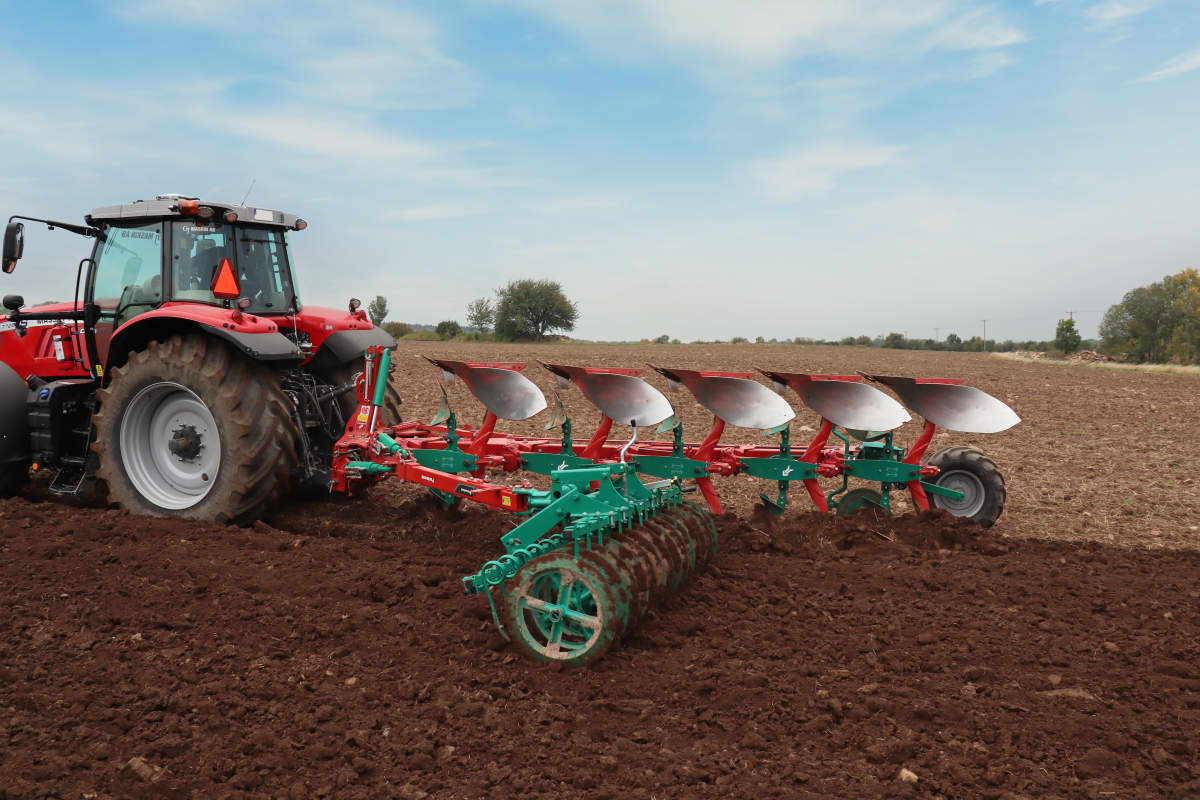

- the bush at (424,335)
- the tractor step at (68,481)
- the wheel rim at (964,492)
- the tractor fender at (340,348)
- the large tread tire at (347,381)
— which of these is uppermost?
the bush at (424,335)

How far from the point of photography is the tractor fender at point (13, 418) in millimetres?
6348

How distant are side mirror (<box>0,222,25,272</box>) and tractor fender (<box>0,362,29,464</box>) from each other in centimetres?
98

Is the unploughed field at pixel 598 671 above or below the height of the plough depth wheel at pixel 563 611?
below

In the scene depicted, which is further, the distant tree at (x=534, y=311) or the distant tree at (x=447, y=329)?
the distant tree at (x=534, y=311)

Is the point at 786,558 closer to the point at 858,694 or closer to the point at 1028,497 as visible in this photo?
the point at 858,694

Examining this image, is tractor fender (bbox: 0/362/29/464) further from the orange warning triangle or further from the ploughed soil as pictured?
the orange warning triangle

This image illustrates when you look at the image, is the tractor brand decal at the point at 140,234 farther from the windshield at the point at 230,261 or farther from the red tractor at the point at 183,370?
the windshield at the point at 230,261

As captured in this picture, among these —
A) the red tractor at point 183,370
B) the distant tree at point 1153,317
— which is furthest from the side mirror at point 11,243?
the distant tree at point 1153,317

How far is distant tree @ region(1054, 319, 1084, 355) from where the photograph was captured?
241 ft

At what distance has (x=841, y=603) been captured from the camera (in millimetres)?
4379

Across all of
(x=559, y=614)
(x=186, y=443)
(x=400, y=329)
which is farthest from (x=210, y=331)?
(x=400, y=329)

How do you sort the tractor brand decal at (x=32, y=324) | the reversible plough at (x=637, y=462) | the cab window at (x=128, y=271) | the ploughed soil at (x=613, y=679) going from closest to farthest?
the ploughed soil at (x=613, y=679) → the reversible plough at (x=637, y=462) → the cab window at (x=128, y=271) → the tractor brand decal at (x=32, y=324)

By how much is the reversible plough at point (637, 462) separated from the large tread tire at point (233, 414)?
48cm

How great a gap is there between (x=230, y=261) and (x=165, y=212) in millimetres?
535
